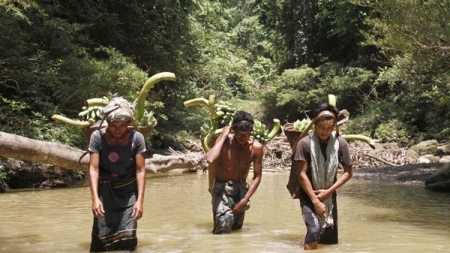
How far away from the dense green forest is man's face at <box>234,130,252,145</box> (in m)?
5.27

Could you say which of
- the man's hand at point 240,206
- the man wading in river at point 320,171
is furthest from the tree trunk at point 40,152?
the man wading in river at point 320,171

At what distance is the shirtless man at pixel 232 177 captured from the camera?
730cm

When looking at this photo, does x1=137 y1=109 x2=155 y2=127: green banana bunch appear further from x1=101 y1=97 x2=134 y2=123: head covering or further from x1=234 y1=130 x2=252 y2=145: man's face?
x1=101 y1=97 x2=134 y2=123: head covering

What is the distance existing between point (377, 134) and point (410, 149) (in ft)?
8.98

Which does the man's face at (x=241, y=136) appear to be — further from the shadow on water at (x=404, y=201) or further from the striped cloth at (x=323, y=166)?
the shadow on water at (x=404, y=201)

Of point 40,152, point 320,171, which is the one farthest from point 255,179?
point 40,152

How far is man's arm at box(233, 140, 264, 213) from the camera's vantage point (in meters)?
7.25

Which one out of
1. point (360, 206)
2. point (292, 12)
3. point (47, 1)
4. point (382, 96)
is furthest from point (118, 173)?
point (292, 12)

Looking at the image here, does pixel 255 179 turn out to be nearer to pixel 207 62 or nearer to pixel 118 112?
pixel 118 112

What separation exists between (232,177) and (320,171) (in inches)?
57.6

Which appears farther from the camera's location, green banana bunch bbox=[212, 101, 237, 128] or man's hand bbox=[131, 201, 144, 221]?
green banana bunch bbox=[212, 101, 237, 128]

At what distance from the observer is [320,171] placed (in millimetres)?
6352

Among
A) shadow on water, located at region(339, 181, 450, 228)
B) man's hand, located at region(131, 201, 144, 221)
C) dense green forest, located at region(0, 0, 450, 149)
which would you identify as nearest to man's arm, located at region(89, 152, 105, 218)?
man's hand, located at region(131, 201, 144, 221)

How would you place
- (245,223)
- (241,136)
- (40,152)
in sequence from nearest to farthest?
(241,136)
(40,152)
(245,223)
